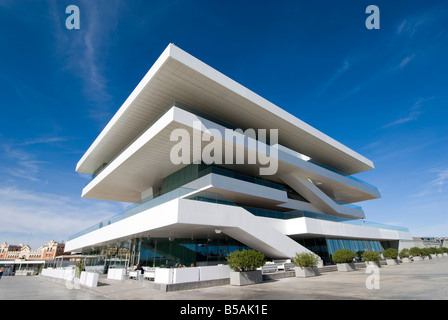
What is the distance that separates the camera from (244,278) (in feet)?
40.6

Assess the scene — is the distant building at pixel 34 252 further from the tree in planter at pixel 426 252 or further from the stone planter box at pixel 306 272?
the tree in planter at pixel 426 252

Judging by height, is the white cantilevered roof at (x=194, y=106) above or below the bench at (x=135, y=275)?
above

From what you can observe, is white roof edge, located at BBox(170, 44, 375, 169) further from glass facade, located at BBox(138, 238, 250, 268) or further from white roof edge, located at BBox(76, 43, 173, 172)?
glass facade, located at BBox(138, 238, 250, 268)

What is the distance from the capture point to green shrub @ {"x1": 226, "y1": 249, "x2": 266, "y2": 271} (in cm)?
1238

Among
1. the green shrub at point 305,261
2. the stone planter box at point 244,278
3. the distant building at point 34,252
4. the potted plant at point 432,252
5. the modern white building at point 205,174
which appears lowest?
the distant building at point 34,252

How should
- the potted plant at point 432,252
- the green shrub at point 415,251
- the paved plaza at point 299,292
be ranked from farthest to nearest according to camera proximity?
the potted plant at point 432,252 → the green shrub at point 415,251 → the paved plaza at point 299,292

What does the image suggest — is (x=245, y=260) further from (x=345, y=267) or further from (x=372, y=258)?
(x=372, y=258)

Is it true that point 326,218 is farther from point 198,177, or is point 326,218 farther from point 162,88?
point 162,88

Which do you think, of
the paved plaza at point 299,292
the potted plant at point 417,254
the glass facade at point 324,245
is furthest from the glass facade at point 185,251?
the potted plant at point 417,254

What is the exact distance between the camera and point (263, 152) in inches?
782

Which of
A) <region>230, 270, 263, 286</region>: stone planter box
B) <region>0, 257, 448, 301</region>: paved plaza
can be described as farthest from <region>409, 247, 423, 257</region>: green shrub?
<region>230, 270, 263, 286</region>: stone planter box

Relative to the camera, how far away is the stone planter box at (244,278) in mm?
12227

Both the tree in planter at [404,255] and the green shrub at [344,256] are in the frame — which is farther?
the tree in planter at [404,255]
